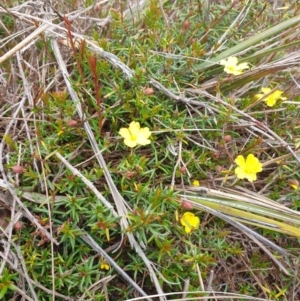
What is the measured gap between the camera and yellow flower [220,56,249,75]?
184 centimetres

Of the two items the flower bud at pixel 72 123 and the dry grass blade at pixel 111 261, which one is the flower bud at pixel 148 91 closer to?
the flower bud at pixel 72 123

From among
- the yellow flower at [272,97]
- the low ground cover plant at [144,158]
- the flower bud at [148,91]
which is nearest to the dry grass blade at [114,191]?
the low ground cover plant at [144,158]

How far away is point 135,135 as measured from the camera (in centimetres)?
162

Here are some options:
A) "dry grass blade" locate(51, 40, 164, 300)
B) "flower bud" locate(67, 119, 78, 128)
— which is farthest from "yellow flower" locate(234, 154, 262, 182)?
"flower bud" locate(67, 119, 78, 128)

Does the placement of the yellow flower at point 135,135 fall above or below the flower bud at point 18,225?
above

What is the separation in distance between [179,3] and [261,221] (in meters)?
1.23

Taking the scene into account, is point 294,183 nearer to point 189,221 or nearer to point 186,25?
point 189,221

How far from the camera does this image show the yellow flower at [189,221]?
154cm

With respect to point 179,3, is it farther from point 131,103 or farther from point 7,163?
point 7,163

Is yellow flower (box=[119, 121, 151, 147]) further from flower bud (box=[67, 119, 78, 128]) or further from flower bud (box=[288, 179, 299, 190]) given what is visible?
flower bud (box=[288, 179, 299, 190])

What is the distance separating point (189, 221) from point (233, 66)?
71cm

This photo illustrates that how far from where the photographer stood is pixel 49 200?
1512mm

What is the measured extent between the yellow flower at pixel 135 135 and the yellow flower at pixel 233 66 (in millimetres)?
472

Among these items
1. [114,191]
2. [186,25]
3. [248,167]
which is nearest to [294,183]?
[248,167]
